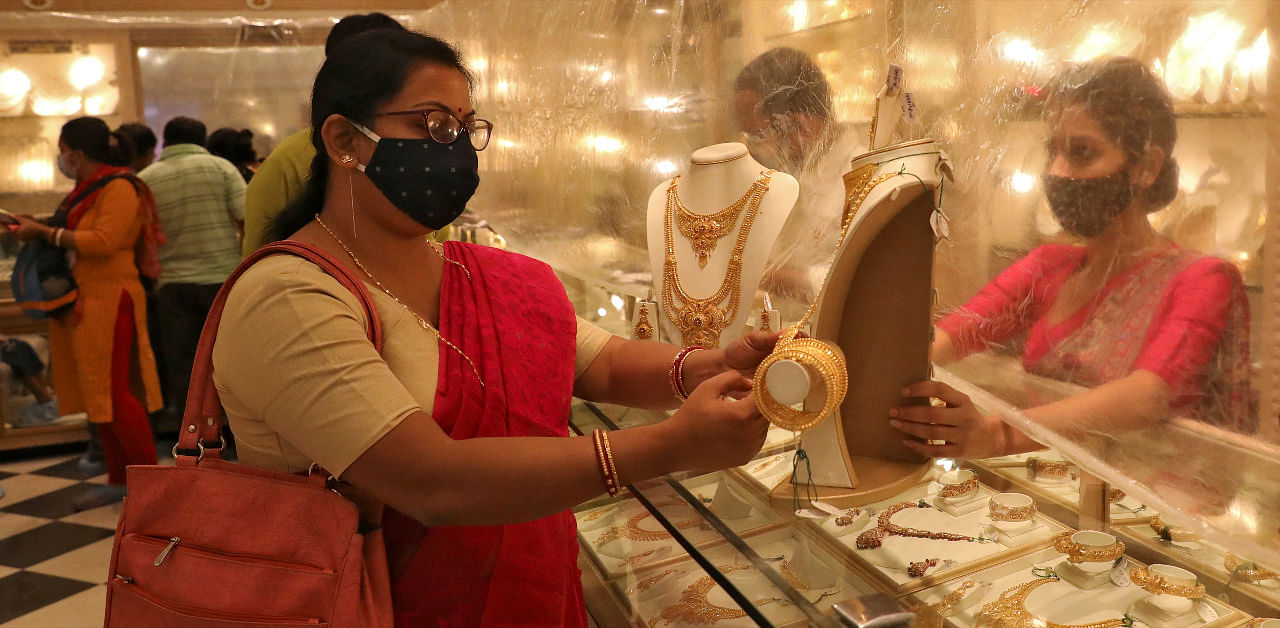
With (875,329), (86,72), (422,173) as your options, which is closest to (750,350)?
(875,329)

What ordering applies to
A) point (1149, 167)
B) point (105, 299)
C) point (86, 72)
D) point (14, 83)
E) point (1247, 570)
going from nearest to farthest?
point (1149, 167) → point (1247, 570) → point (105, 299) → point (14, 83) → point (86, 72)

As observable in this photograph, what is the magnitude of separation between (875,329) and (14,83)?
587cm

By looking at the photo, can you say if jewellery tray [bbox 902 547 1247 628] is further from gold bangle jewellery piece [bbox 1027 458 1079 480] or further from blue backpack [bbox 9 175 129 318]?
blue backpack [bbox 9 175 129 318]

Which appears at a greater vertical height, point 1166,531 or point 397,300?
point 397,300

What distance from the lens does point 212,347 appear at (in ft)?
3.38

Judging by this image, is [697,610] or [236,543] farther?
[697,610]

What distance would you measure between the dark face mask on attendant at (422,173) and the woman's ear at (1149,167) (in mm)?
765

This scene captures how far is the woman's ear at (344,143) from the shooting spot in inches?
43.7

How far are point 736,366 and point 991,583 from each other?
0.41m

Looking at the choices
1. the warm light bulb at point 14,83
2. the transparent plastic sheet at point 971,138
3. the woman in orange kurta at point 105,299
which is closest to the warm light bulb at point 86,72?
the warm light bulb at point 14,83

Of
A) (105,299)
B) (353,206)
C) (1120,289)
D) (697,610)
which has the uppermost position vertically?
(353,206)

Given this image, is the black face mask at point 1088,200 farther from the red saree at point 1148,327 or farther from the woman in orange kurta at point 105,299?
the woman in orange kurta at point 105,299

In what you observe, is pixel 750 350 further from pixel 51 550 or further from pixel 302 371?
pixel 51 550

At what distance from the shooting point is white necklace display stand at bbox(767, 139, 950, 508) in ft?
3.44
